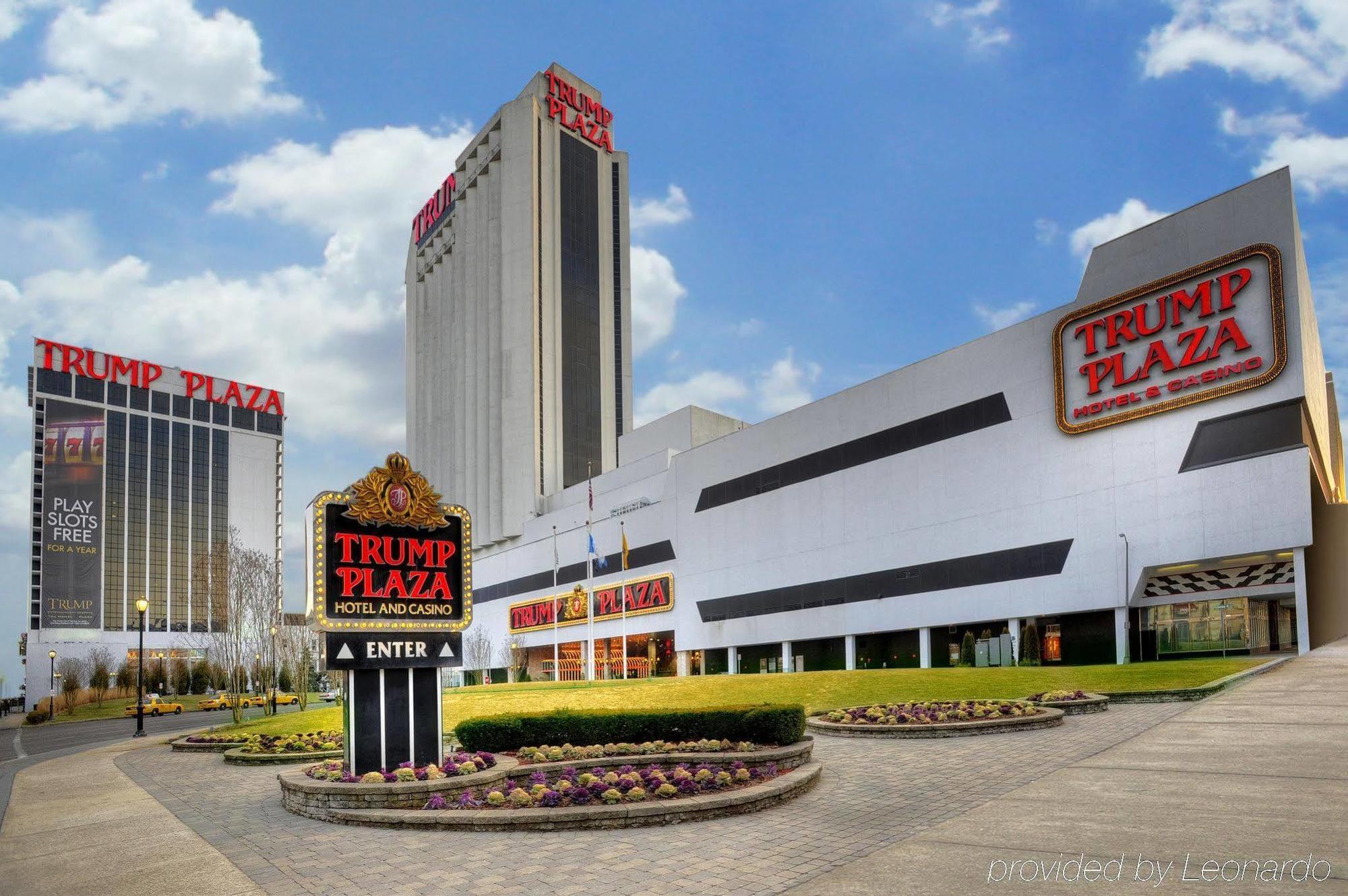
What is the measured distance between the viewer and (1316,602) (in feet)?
139

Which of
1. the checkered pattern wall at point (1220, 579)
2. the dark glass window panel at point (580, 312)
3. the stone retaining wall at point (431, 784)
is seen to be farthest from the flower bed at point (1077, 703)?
the dark glass window panel at point (580, 312)

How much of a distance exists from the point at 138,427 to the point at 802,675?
160m

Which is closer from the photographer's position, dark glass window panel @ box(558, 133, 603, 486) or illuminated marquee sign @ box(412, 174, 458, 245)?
dark glass window panel @ box(558, 133, 603, 486)

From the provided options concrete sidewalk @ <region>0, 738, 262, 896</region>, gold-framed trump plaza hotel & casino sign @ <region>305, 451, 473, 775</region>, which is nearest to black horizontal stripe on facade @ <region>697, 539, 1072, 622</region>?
gold-framed trump plaza hotel & casino sign @ <region>305, 451, 473, 775</region>

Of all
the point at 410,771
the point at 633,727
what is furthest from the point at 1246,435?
the point at 410,771

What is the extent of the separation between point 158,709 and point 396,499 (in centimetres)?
6804

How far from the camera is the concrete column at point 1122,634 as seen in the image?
140ft

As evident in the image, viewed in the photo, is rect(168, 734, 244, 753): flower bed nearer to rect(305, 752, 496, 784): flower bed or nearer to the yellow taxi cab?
rect(305, 752, 496, 784): flower bed

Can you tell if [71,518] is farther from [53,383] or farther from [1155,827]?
[1155,827]

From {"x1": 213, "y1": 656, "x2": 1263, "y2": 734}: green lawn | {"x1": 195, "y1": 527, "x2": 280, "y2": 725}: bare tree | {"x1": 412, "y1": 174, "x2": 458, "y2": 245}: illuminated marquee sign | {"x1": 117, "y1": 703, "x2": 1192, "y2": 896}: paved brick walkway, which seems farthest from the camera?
{"x1": 412, "y1": 174, "x2": 458, "y2": 245}: illuminated marquee sign

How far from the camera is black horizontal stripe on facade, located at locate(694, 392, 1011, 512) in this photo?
49906 millimetres

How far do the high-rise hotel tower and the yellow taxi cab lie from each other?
3843 cm

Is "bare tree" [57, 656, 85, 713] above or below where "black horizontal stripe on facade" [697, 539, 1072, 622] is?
below

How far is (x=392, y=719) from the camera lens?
17.6 metres
